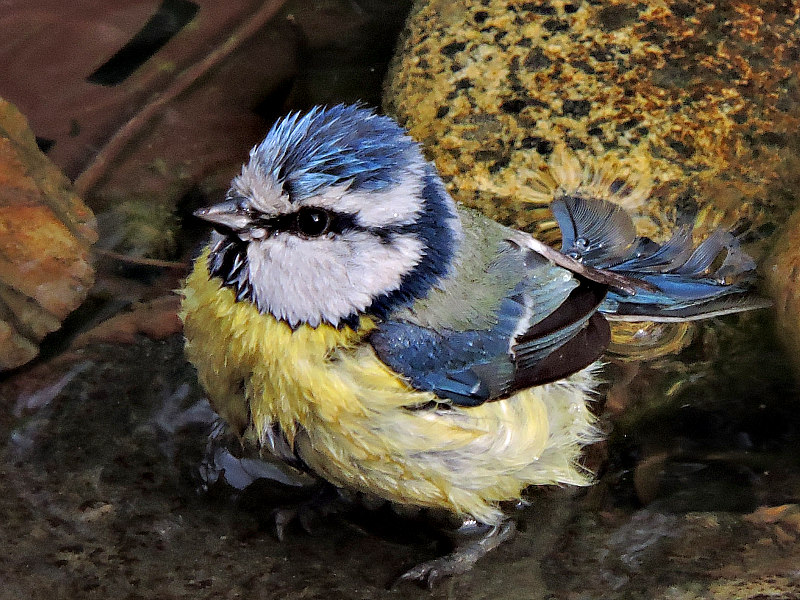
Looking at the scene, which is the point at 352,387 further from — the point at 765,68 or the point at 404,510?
the point at 765,68

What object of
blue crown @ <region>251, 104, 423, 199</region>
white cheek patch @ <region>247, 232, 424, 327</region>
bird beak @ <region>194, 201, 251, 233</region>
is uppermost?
blue crown @ <region>251, 104, 423, 199</region>

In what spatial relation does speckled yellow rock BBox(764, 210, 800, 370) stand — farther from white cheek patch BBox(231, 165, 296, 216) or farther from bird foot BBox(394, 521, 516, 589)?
white cheek patch BBox(231, 165, 296, 216)

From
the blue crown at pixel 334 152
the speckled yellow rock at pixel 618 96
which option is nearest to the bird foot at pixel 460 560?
the blue crown at pixel 334 152

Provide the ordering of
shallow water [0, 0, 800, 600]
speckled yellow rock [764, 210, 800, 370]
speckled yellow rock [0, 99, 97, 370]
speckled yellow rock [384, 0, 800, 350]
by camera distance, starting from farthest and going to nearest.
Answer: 1. speckled yellow rock [384, 0, 800, 350]
2. speckled yellow rock [764, 210, 800, 370]
3. speckled yellow rock [0, 99, 97, 370]
4. shallow water [0, 0, 800, 600]

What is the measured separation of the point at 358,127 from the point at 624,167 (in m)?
1.39

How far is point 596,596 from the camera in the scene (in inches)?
80.7

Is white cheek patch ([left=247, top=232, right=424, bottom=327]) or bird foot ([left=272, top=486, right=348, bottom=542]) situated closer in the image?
white cheek patch ([left=247, top=232, right=424, bottom=327])

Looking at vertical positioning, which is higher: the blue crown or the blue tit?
the blue crown

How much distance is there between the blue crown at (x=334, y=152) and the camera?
2.08 m

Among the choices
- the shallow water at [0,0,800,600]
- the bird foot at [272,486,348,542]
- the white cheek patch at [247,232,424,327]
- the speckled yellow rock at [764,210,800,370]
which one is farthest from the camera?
the speckled yellow rock at [764,210,800,370]

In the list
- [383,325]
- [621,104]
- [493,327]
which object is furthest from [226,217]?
[621,104]

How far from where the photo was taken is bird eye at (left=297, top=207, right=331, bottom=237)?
210 centimetres

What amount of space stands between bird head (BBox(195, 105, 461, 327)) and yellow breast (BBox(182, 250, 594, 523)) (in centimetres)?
8

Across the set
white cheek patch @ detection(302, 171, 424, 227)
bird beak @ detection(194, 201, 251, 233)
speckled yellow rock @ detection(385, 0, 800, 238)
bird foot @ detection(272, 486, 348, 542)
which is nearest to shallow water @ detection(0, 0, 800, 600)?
bird foot @ detection(272, 486, 348, 542)
